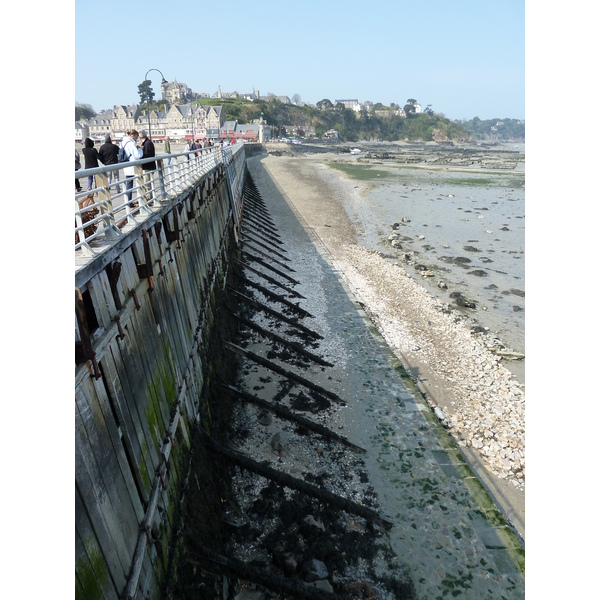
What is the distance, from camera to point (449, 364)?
16281 millimetres

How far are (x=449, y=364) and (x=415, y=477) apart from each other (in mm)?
6435

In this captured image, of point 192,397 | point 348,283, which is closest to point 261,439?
point 192,397

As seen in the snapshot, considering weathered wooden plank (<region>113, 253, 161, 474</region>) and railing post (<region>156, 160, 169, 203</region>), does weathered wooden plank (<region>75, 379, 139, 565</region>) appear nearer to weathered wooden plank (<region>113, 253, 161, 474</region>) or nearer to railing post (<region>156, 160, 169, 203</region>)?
weathered wooden plank (<region>113, 253, 161, 474</region>)

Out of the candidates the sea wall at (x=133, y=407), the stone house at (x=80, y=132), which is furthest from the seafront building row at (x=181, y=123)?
the sea wall at (x=133, y=407)

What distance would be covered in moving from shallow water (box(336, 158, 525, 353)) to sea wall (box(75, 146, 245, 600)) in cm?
1472

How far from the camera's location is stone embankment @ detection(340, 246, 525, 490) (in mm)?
12268

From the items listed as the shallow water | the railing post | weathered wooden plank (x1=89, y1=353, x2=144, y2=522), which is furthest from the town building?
weathered wooden plank (x1=89, y1=353, x2=144, y2=522)

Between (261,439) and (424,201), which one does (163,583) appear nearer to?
(261,439)

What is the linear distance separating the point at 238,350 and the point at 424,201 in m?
45.8

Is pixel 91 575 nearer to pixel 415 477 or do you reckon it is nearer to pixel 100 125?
pixel 415 477

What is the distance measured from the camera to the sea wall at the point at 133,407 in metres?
4.88

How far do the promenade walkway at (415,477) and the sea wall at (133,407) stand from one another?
3559 millimetres

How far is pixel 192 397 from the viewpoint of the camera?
1018cm
